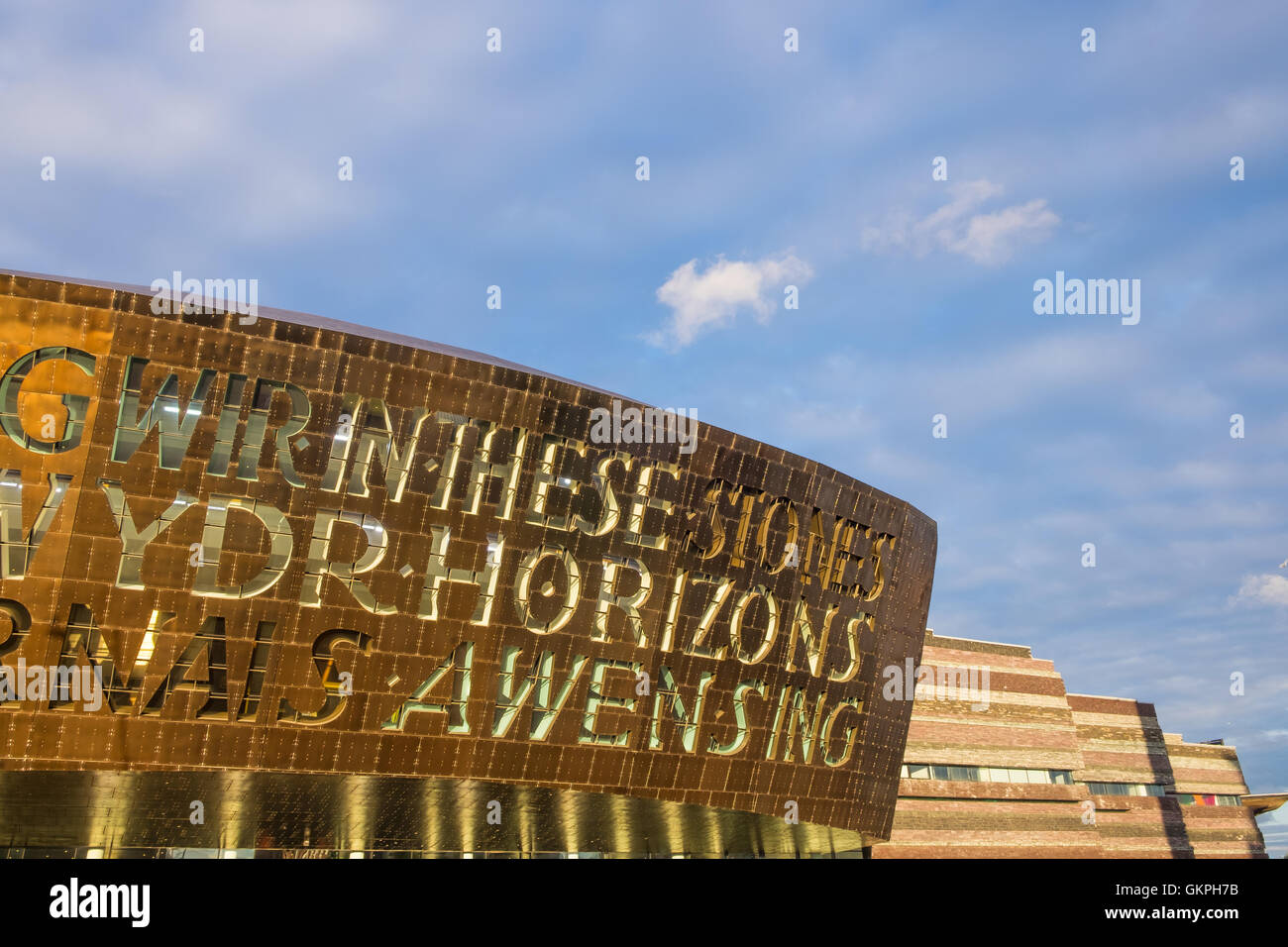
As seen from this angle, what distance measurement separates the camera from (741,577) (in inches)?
1151

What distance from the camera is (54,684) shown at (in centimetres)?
2153

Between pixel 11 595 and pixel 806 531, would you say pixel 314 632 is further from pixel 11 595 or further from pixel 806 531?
pixel 806 531

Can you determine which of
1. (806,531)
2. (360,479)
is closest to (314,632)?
(360,479)

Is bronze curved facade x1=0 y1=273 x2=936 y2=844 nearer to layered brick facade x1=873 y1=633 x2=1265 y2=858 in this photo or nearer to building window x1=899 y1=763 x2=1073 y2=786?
building window x1=899 y1=763 x2=1073 y2=786

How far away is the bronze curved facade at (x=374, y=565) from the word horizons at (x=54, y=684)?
5 centimetres
